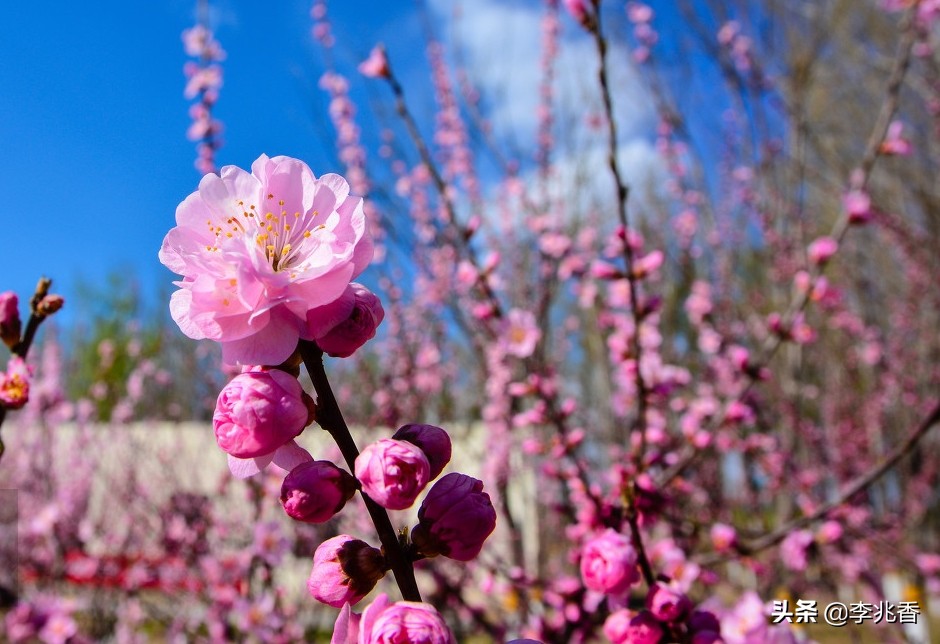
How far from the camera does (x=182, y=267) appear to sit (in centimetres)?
79

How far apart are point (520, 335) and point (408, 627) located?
2.54 m

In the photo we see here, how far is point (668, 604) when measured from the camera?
3.17 feet

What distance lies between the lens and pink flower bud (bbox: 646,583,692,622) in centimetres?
97

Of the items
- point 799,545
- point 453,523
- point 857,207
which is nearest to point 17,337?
point 453,523

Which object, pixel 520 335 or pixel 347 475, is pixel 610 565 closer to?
pixel 347 475

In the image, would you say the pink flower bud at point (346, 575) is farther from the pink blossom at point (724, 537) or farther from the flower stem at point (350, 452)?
the pink blossom at point (724, 537)

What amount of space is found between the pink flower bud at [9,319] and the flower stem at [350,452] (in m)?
0.63

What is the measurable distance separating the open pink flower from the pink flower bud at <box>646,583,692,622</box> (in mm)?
606

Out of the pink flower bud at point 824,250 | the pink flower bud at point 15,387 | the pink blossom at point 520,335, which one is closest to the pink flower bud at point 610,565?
the pink flower bud at point 15,387

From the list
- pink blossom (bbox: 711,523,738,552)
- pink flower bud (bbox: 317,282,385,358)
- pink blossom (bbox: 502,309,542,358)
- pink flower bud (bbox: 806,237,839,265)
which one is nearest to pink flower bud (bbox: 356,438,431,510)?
pink flower bud (bbox: 317,282,385,358)

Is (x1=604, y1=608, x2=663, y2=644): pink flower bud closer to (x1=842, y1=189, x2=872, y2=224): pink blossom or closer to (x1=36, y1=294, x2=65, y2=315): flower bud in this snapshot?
(x1=36, y1=294, x2=65, y2=315): flower bud

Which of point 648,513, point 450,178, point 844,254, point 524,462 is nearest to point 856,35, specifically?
point 844,254

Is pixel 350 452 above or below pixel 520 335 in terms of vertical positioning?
below

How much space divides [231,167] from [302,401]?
0.33 meters
